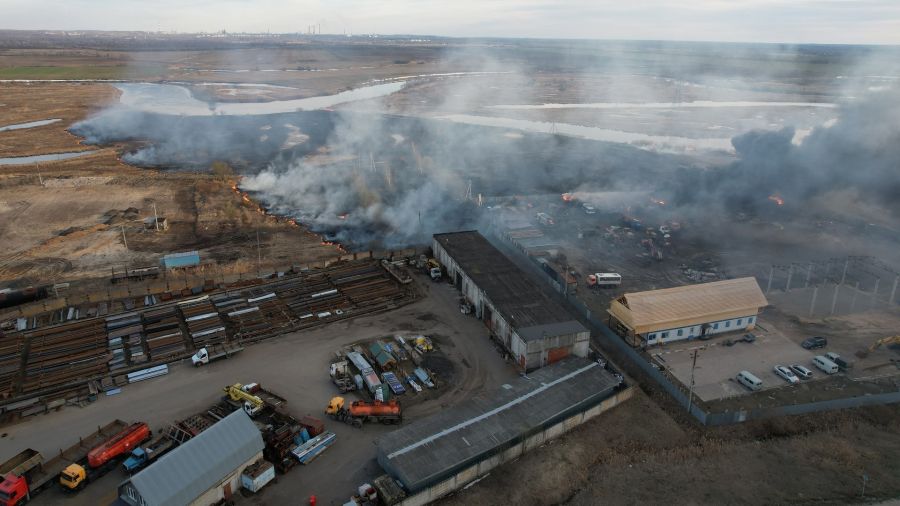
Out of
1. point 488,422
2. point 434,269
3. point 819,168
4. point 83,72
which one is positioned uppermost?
point 83,72

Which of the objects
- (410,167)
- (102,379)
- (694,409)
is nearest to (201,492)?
(102,379)

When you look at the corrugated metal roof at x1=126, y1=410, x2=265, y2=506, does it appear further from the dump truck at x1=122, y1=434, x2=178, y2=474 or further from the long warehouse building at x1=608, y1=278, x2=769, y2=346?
the long warehouse building at x1=608, y1=278, x2=769, y2=346

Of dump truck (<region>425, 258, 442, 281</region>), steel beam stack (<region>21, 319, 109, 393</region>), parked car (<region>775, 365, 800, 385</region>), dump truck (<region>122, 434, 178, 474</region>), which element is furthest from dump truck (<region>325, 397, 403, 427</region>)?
parked car (<region>775, 365, 800, 385</region>)

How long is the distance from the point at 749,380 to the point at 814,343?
18.4ft

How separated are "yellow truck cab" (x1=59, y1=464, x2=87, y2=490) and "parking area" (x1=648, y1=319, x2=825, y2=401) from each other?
23.2 metres

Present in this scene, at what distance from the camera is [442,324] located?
30.2 meters

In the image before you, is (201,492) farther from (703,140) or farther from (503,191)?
(703,140)

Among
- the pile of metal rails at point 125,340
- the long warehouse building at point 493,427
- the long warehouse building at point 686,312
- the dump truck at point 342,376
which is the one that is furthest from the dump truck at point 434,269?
the pile of metal rails at point 125,340

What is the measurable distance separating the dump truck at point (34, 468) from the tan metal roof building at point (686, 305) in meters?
22.6

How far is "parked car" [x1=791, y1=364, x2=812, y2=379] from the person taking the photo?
25.3m

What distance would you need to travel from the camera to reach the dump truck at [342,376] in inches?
967

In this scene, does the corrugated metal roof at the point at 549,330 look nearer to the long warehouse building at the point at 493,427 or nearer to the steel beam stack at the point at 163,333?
the long warehouse building at the point at 493,427

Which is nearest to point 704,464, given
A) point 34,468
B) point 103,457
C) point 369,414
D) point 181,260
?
point 369,414

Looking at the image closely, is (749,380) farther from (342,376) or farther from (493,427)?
(342,376)
